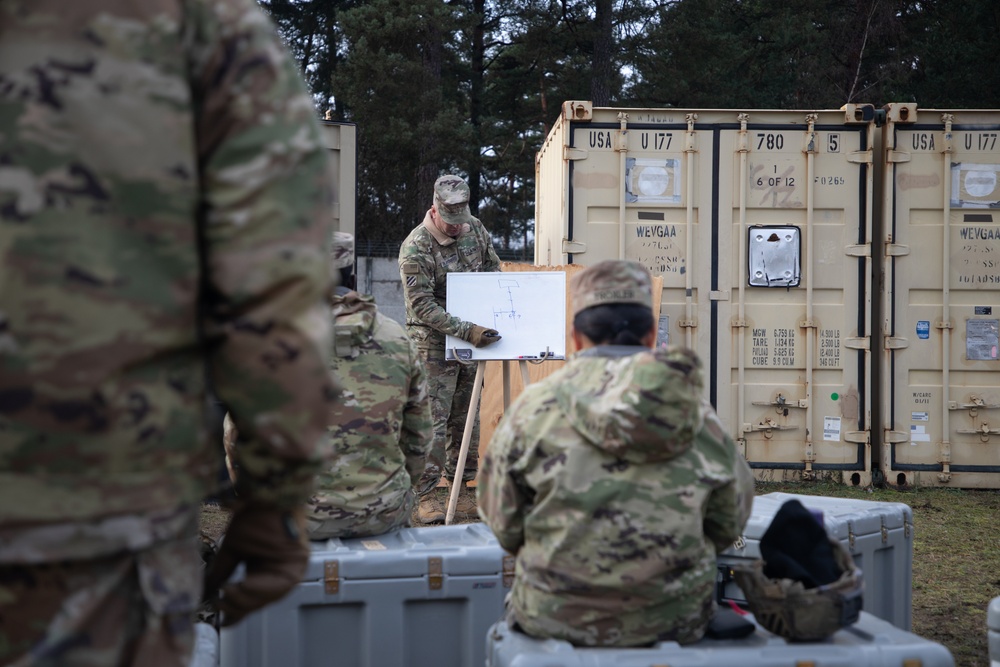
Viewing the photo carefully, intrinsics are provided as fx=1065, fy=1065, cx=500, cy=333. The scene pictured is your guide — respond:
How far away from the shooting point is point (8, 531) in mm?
1361

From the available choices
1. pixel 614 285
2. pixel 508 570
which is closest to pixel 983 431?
pixel 508 570

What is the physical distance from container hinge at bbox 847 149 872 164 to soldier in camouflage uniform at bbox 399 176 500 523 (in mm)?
2757

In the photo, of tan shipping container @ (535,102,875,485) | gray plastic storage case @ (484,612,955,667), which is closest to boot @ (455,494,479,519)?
tan shipping container @ (535,102,875,485)

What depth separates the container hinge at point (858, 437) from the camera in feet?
25.6

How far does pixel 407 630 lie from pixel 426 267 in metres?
3.52

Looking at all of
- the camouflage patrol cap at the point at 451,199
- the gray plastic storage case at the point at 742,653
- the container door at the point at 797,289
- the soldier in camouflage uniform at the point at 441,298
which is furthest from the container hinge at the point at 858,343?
the gray plastic storage case at the point at 742,653

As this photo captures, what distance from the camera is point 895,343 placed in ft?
25.6

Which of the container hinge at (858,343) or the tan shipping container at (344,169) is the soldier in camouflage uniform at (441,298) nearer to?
the tan shipping container at (344,169)

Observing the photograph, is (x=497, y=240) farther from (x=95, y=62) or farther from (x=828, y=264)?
(x=95, y=62)

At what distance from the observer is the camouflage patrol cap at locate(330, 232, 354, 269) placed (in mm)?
4023

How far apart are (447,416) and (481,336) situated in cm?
79

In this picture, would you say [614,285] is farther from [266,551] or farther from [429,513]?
[429,513]

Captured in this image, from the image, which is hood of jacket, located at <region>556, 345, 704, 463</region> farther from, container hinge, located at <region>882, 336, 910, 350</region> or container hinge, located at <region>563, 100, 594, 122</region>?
container hinge, located at <region>882, 336, 910, 350</region>

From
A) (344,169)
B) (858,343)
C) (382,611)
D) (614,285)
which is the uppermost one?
(344,169)
